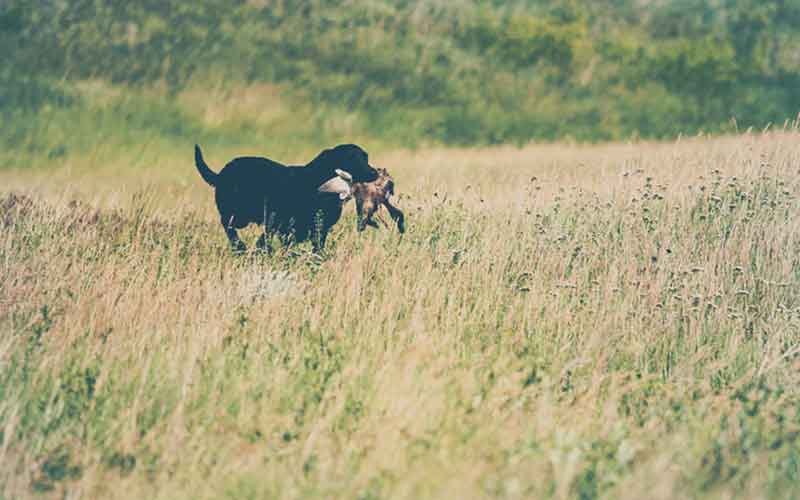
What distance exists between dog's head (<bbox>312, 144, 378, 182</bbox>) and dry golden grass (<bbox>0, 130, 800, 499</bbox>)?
525mm

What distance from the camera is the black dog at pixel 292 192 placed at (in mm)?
5812

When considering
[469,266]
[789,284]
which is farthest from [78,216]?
[789,284]

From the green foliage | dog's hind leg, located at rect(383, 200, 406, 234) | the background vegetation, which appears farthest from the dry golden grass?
the green foliage

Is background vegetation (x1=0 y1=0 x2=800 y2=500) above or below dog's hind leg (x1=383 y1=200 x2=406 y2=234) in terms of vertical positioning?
below

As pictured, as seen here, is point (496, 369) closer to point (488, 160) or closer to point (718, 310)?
point (718, 310)

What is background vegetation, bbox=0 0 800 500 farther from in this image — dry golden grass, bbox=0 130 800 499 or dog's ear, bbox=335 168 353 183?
dog's ear, bbox=335 168 353 183

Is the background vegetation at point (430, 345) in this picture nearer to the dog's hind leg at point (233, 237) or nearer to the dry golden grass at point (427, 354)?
the dry golden grass at point (427, 354)

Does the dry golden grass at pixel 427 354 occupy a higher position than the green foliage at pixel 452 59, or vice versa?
the green foliage at pixel 452 59

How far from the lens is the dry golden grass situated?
3.33 metres

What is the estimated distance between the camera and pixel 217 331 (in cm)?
435

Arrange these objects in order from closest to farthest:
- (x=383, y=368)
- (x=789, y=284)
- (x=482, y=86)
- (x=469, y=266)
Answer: (x=383, y=368)
(x=789, y=284)
(x=469, y=266)
(x=482, y=86)

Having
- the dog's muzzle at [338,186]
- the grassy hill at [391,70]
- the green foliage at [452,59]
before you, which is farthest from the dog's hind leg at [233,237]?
the green foliage at [452,59]

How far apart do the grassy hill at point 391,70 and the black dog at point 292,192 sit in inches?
360

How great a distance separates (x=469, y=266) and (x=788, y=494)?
2.59 meters
